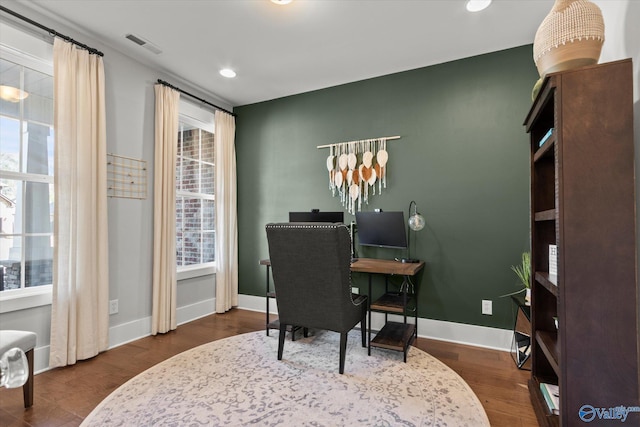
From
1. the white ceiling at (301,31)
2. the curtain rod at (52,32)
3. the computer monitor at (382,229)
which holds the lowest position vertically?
the computer monitor at (382,229)

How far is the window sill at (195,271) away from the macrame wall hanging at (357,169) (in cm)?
179

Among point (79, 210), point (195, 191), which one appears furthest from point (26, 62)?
point (195, 191)

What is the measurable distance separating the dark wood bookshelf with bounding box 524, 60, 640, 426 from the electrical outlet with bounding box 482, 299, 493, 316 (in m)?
1.66

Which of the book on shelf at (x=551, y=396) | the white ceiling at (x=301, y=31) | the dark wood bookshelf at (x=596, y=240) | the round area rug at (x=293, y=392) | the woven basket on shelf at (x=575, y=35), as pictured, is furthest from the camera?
the white ceiling at (x=301, y=31)

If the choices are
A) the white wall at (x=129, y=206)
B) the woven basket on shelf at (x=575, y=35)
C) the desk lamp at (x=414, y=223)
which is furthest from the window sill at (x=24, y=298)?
the woven basket on shelf at (x=575, y=35)

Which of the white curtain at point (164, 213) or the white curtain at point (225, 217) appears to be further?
the white curtain at point (225, 217)

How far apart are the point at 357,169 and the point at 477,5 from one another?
1.72m

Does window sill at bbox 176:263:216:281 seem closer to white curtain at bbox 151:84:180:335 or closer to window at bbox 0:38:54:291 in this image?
white curtain at bbox 151:84:180:335

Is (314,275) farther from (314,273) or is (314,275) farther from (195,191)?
(195,191)

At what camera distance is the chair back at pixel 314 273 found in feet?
7.16

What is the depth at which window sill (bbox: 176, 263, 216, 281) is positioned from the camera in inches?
137

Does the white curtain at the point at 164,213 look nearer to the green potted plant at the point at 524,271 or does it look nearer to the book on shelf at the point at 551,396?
the book on shelf at the point at 551,396

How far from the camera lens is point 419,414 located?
179cm

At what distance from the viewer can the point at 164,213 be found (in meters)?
3.18
